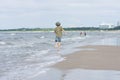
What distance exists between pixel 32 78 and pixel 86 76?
1.65 meters

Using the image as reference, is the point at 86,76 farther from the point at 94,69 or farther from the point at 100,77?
the point at 94,69

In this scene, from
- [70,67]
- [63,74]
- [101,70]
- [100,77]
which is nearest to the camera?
[100,77]

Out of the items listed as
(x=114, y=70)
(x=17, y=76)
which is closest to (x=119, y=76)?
(x=114, y=70)

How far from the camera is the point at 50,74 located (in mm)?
12055

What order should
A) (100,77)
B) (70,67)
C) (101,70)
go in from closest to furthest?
(100,77) < (101,70) < (70,67)

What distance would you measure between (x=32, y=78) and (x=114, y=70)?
9.69 ft

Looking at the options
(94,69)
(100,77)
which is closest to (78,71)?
(94,69)

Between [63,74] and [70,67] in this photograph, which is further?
[70,67]

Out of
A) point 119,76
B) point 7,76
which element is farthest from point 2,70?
point 119,76

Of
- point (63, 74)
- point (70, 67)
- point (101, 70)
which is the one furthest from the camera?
point (70, 67)

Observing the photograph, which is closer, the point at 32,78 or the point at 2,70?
the point at 32,78

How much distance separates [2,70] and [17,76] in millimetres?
2324

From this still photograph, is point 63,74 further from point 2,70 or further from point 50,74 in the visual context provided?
point 2,70

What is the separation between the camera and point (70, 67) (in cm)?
1385
